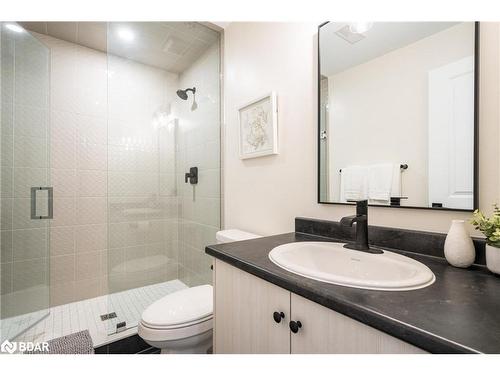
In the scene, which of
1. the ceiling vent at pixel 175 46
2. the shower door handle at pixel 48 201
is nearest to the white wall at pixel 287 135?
the ceiling vent at pixel 175 46

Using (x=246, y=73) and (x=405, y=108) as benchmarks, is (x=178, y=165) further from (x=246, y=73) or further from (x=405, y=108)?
(x=405, y=108)

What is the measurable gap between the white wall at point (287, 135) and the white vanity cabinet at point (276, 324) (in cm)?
59

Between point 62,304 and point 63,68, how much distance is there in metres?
2.05

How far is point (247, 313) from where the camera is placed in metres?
0.80

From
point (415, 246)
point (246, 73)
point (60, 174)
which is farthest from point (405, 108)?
point (60, 174)

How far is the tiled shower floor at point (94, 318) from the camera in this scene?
1.56 meters

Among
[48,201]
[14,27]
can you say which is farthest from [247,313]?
[14,27]

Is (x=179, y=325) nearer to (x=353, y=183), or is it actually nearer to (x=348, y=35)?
(x=353, y=183)

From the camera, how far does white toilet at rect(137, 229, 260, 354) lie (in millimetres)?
1103

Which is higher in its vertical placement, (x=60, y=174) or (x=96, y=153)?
(x=96, y=153)

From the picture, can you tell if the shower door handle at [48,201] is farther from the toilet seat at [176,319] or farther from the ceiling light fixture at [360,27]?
the ceiling light fixture at [360,27]

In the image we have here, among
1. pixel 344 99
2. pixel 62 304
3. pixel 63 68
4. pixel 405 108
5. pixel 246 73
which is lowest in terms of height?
pixel 62 304

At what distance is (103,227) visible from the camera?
2.21 metres
